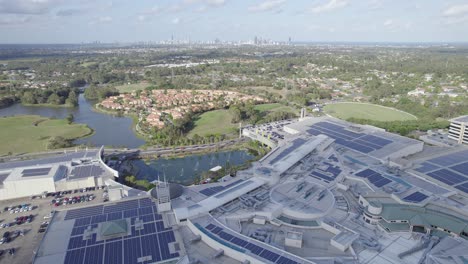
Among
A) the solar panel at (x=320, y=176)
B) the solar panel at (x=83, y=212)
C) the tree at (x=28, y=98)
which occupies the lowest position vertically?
the solar panel at (x=320, y=176)

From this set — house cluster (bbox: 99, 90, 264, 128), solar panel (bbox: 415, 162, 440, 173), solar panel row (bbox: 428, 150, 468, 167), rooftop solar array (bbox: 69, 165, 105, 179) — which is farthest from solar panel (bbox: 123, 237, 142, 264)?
house cluster (bbox: 99, 90, 264, 128)

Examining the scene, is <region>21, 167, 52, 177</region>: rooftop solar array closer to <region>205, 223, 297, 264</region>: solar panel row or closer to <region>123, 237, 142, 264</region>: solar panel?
<region>123, 237, 142, 264</region>: solar panel

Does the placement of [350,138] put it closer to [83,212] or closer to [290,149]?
[290,149]

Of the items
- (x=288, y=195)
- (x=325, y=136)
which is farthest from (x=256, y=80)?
(x=288, y=195)

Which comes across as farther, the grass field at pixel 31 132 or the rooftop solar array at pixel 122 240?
the grass field at pixel 31 132

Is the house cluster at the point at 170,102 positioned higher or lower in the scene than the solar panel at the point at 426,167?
higher

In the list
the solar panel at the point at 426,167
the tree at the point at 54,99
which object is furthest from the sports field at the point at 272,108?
the tree at the point at 54,99

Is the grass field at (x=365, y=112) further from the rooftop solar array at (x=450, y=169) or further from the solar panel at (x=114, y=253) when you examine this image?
the solar panel at (x=114, y=253)
